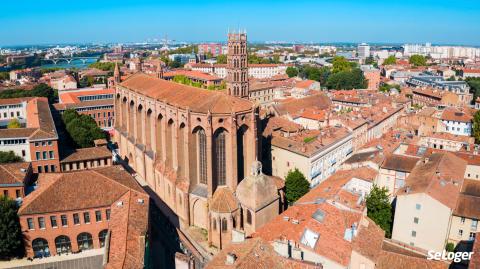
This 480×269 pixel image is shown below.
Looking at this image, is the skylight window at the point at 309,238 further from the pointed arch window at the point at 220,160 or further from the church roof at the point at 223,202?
the pointed arch window at the point at 220,160

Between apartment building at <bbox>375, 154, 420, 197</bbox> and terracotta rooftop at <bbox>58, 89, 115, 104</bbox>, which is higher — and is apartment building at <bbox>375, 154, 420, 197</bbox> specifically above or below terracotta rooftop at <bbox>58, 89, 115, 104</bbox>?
below

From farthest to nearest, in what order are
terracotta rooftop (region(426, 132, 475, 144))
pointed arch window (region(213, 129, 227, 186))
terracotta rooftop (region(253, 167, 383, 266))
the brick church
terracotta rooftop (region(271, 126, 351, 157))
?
1. terracotta rooftop (region(426, 132, 475, 144))
2. terracotta rooftop (region(271, 126, 351, 157))
3. pointed arch window (region(213, 129, 227, 186))
4. the brick church
5. terracotta rooftop (region(253, 167, 383, 266))

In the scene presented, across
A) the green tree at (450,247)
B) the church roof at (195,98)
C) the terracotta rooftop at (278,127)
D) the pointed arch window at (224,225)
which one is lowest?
the green tree at (450,247)

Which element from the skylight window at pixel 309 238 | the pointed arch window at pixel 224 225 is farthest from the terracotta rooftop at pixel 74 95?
the skylight window at pixel 309 238

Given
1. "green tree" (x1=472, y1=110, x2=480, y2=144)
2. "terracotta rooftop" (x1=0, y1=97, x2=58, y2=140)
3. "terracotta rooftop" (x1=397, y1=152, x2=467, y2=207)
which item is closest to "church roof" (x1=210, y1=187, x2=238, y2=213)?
"terracotta rooftop" (x1=397, y1=152, x2=467, y2=207)

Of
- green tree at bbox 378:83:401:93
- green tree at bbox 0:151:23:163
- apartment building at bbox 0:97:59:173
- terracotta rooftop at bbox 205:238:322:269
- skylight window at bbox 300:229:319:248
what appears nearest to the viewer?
terracotta rooftop at bbox 205:238:322:269

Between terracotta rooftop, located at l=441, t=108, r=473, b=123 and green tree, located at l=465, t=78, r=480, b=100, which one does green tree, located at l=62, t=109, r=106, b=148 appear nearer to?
terracotta rooftop, located at l=441, t=108, r=473, b=123

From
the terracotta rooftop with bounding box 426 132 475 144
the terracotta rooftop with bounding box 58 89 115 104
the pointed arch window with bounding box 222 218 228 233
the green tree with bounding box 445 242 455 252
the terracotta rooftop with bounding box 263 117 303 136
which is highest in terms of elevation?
the terracotta rooftop with bounding box 58 89 115 104
